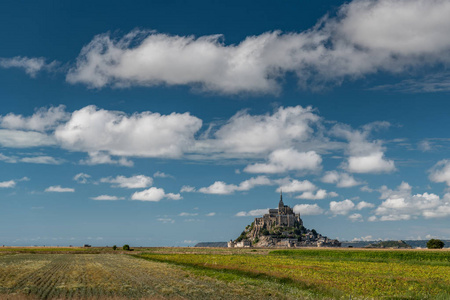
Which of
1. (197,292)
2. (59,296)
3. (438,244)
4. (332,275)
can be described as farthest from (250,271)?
(438,244)

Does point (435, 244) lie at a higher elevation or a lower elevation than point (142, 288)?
lower

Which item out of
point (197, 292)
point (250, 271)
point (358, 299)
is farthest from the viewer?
point (250, 271)

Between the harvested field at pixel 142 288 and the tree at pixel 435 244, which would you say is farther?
the tree at pixel 435 244

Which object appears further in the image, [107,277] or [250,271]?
[250,271]

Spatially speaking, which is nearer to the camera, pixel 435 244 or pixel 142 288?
pixel 142 288

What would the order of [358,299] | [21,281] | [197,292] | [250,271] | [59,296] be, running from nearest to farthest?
[358,299] → [59,296] → [197,292] → [21,281] → [250,271]

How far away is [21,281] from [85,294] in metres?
13.4

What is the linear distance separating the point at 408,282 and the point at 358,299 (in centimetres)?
1229

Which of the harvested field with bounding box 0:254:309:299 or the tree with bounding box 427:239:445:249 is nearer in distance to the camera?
the harvested field with bounding box 0:254:309:299

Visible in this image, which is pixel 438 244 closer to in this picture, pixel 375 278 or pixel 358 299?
pixel 375 278

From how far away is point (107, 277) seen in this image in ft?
147

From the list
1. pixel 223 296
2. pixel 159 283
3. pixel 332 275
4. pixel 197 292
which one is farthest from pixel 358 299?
A: pixel 159 283

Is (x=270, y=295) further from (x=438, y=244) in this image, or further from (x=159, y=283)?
(x=438, y=244)

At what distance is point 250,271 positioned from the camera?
5000cm
